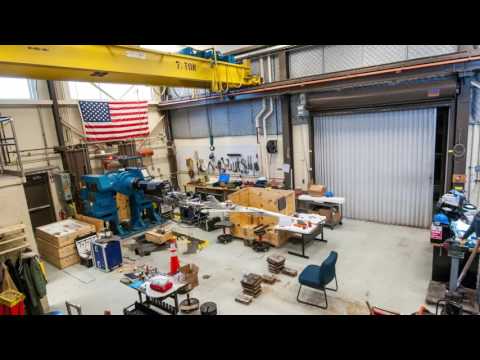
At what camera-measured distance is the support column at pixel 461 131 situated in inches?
224

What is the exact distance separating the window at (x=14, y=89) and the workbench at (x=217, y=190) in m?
5.32

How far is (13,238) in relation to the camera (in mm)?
4129

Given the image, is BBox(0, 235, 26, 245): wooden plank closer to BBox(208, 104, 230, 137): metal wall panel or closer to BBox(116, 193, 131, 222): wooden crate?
BBox(116, 193, 131, 222): wooden crate

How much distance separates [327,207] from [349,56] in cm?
371

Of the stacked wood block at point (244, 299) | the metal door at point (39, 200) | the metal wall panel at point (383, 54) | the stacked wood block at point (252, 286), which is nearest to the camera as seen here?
the stacked wood block at point (244, 299)

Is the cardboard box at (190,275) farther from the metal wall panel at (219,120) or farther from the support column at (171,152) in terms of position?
the support column at (171,152)

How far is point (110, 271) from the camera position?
594 centimetres

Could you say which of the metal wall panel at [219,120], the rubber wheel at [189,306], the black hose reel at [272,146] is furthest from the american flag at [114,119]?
the rubber wheel at [189,306]

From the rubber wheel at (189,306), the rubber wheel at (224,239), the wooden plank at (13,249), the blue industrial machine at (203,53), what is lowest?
the rubber wheel at (189,306)

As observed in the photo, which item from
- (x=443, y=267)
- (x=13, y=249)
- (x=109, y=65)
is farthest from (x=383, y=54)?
(x=13, y=249)

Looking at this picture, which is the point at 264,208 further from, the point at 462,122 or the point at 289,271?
the point at 462,122

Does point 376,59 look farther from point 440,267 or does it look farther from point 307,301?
point 307,301

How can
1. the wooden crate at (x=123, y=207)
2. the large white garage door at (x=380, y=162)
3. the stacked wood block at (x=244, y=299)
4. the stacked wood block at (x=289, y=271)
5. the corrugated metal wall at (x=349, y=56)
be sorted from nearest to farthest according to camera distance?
the stacked wood block at (x=244, y=299) < the stacked wood block at (x=289, y=271) < the corrugated metal wall at (x=349, y=56) < the large white garage door at (x=380, y=162) < the wooden crate at (x=123, y=207)

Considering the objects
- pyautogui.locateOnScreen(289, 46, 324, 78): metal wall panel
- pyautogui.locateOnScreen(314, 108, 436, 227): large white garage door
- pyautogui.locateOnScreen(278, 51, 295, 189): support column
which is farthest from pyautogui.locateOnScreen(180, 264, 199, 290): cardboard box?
pyautogui.locateOnScreen(289, 46, 324, 78): metal wall panel
